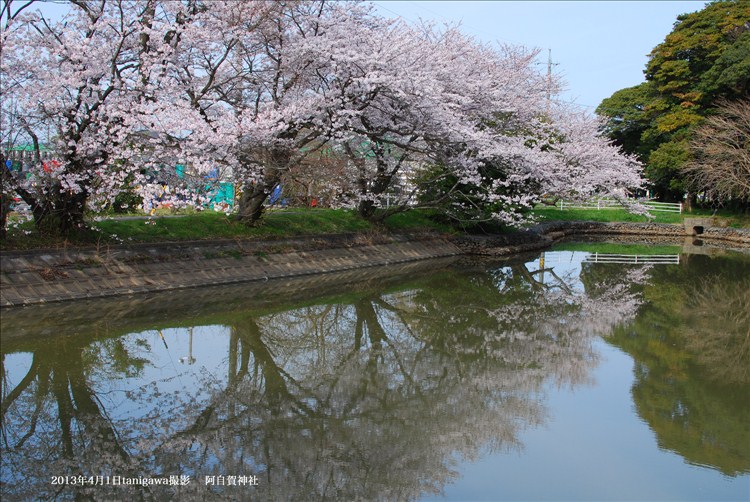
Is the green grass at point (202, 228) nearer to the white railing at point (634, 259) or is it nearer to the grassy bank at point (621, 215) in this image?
the white railing at point (634, 259)

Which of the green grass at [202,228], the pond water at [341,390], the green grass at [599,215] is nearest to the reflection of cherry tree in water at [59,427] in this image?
the pond water at [341,390]

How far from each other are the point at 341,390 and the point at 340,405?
576 mm

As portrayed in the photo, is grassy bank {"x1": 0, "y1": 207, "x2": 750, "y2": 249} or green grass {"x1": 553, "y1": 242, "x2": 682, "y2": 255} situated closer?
grassy bank {"x1": 0, "y1": 207, "x2": 750, "y2": 249}

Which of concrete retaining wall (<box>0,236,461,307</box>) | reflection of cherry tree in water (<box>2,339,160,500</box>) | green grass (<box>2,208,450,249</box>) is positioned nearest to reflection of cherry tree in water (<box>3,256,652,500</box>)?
reflection of cherry tree in water (<box>2,339,160,500</box>)

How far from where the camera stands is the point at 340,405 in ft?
24.4

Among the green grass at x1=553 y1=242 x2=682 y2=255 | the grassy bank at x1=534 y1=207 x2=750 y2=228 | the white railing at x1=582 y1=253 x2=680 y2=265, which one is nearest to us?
the white railing at x1=582 y1=253 x2=680 y2=265

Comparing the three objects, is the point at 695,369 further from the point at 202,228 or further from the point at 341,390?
the point at 202,228

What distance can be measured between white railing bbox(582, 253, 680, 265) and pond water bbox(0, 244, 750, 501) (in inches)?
339

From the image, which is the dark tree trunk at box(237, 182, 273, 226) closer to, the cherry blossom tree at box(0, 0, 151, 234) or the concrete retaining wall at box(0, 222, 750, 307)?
the concrete retaining wall at box(0, 222, 750, 307)

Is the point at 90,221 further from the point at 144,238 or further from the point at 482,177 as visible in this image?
the point at 482,177

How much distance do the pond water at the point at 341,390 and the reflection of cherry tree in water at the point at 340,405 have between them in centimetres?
3

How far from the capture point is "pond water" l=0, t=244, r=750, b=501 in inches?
219

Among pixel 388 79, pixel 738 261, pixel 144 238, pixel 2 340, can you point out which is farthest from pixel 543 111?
pixel 2 340

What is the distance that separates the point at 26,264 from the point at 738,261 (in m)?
23.0
